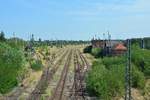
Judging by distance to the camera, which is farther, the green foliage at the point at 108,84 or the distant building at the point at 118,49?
the distant building at the point at 118,49

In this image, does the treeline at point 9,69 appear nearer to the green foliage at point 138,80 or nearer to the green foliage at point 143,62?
the green foliage at point 138,80

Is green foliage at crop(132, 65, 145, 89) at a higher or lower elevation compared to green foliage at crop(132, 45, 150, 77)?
lower

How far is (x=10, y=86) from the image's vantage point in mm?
44250

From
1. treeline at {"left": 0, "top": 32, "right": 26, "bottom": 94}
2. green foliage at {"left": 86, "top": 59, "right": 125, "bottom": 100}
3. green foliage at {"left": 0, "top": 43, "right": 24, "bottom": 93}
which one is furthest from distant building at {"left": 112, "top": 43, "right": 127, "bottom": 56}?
green foliage at {"left": 86, "top": 59, "right": 125, "bottom": 100}

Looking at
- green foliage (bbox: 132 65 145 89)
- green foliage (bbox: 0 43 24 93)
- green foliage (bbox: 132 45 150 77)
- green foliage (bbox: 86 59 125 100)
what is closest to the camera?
green foliage (bbox: 86 59 125 100)

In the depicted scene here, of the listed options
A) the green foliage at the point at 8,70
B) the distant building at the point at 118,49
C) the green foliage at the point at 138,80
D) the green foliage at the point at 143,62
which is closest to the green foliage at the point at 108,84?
the green foliage at the point at 138,80

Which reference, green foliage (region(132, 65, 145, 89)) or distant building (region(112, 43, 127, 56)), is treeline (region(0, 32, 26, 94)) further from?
distant building (region(112, 43, 127, 56))

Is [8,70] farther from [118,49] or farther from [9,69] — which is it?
[118,49]

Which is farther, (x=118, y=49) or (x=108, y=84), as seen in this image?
(x=118, y=49)

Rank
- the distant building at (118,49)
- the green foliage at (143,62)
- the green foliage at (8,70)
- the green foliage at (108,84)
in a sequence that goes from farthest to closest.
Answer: the distant building at (118,49) < the green foliage at (143,62) < the green foliage at (8,70) < the green foliage at (108,84)

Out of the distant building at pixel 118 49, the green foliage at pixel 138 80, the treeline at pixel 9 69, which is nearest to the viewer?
the treeline at pixel 9 69

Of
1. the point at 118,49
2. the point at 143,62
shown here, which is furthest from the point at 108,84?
the point at 118,49

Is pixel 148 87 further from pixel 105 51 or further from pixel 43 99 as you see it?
pixel 105 51

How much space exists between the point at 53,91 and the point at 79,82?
7.03m
